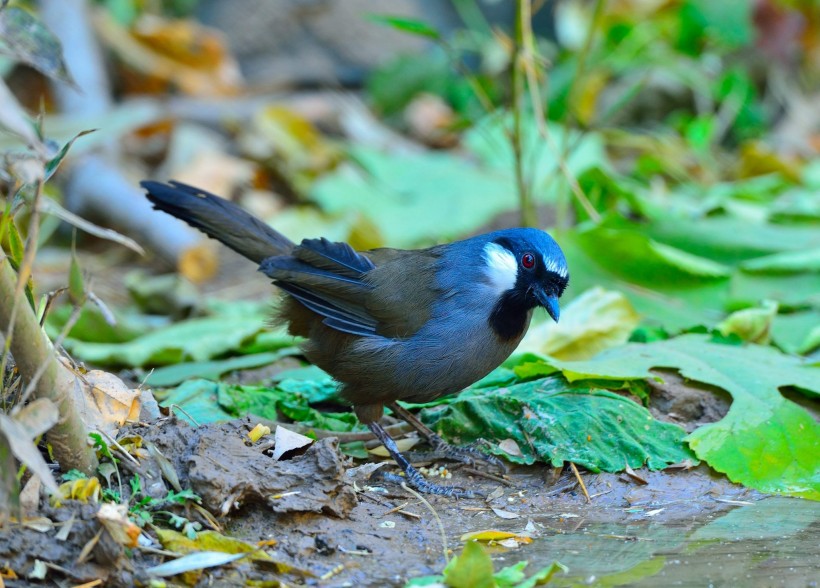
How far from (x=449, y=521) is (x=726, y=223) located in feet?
11.8

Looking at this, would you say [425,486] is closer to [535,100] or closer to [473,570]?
[473,570]

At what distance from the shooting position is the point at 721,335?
4238mm

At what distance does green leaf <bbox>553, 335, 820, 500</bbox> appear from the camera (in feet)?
11.0

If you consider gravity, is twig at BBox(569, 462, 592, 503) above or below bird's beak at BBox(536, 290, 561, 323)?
below

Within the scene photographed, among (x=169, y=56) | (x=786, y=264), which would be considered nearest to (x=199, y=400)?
(x=786, y=264)

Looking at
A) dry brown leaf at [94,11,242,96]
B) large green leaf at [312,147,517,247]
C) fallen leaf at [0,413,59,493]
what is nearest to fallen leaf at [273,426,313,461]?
fallen leaf at [0,413,59,493]

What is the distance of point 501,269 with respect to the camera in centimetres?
360

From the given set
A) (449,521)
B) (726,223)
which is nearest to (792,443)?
(449,521)

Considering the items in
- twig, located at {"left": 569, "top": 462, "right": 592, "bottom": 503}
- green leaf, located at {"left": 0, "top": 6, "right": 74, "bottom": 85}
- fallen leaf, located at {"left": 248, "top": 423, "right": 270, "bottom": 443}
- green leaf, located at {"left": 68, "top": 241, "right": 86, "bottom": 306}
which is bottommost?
twig, located at {"left": 569, "top": 462, "right": 592, "bottom": 503}

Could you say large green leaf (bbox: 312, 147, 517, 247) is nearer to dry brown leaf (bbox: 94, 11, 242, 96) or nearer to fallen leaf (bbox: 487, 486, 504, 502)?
dry brown leaf (bbox: 94, 11, 242, 96)

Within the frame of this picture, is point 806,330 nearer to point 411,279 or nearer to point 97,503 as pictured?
point 411,279

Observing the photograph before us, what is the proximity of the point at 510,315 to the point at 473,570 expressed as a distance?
4.36 feet

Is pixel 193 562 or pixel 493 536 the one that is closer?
pixel 193 562

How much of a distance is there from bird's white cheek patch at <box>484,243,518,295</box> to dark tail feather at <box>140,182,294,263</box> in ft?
2.93
